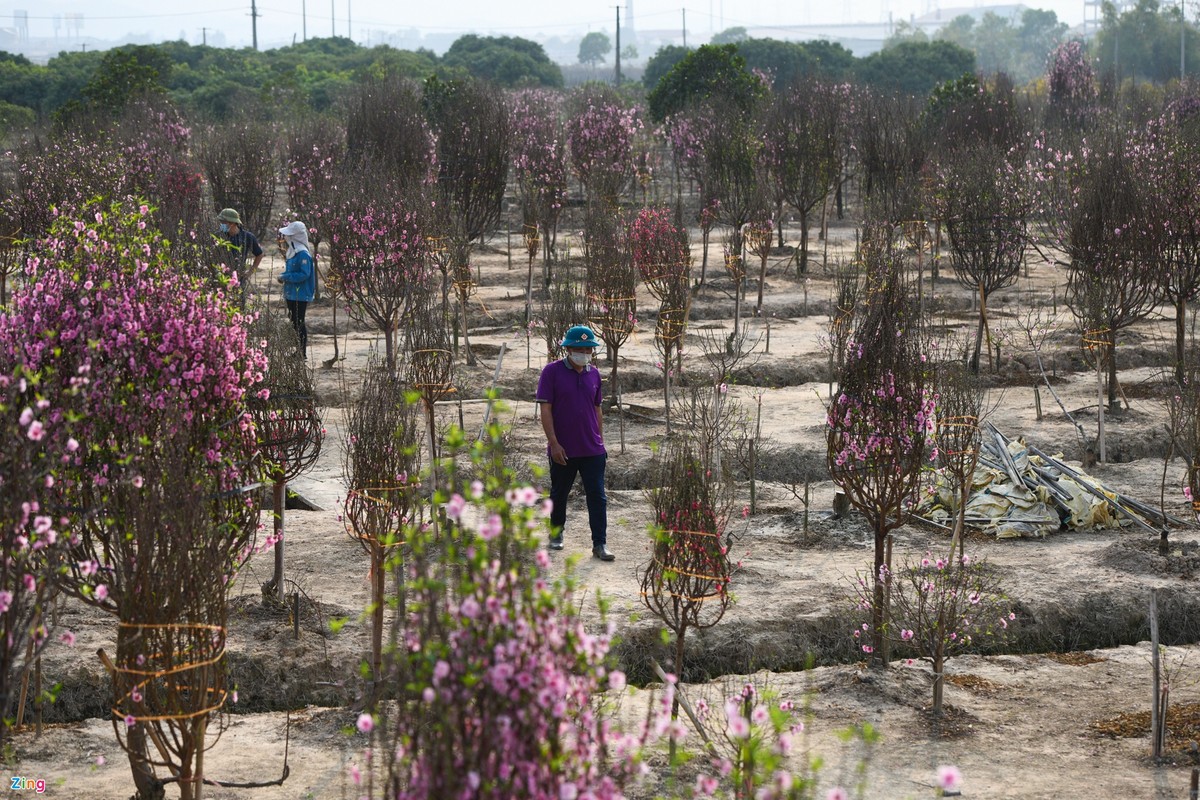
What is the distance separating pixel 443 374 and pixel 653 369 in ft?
25.7

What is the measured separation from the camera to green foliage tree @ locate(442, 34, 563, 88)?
6812 centimetres

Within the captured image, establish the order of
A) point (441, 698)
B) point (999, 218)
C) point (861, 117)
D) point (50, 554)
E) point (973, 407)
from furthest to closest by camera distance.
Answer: point (861, 117) < point (999, 218) < point (973, 407) < point (50, 554) < point (441, 698)

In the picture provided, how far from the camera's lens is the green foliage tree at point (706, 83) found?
4059 cm

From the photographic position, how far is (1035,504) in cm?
1284

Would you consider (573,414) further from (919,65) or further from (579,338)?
(919,65)

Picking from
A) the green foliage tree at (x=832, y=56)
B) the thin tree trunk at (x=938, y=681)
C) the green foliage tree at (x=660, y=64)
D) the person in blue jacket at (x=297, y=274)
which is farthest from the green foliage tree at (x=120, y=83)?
the green foliage tree at (x=832, y=56)

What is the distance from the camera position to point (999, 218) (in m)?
18.9

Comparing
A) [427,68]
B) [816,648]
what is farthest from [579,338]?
[427,68]

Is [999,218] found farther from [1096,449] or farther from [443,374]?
[443,374]

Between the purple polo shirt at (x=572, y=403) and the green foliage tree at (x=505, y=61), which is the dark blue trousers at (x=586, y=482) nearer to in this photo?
the purple polo shirt at (x=572, y=403)

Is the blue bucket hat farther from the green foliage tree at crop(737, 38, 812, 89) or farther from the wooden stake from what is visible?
the green foliage tree at crop(737, 38, 812, 89)

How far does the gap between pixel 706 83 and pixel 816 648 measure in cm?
3326

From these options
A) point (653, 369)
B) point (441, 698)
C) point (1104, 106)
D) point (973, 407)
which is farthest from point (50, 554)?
point (1104, 106)

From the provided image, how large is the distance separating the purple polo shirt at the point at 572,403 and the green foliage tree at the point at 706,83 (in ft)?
98.3
